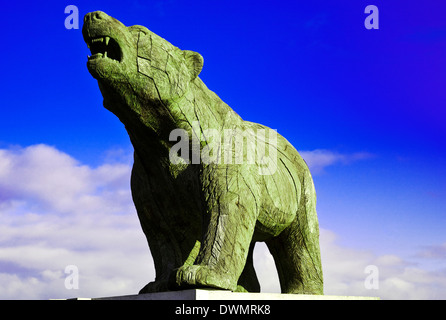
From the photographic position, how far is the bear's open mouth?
5.46 m

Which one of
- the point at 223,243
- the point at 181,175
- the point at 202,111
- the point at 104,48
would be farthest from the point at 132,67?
the point at 223,243

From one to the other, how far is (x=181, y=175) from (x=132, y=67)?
1.19m

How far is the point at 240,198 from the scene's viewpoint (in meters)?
5.68

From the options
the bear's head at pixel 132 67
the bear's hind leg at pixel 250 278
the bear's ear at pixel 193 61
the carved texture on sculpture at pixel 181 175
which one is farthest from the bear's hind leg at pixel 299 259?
the bear's head at pixel 132 67

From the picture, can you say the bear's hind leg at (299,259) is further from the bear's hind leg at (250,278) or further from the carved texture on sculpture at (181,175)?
the bear's hind leg at (250,278)

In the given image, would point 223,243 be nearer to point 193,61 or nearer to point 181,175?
point 181,175

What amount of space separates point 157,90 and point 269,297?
2.20 metres

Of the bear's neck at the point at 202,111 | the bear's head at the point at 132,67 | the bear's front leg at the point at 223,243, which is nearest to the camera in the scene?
the bear's front leg at the point at 223,243

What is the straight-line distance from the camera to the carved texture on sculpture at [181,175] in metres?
5.43

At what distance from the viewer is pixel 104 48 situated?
5551 mm

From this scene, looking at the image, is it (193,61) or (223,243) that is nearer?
(223,243)
